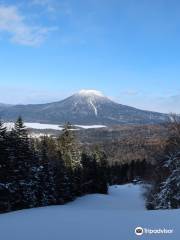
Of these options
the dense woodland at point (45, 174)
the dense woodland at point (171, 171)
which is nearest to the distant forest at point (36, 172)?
the dense woodland at point (45, 174)

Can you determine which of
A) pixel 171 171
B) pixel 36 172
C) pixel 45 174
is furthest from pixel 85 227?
pixel 45 174

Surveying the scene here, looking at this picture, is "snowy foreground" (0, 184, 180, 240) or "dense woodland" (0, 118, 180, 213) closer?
"snowy foreground" (0, 184, 180, 240)

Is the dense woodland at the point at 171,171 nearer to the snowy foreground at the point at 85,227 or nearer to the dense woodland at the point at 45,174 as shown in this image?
Result: the dense woodland at the point at 45,174

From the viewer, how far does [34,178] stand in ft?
135

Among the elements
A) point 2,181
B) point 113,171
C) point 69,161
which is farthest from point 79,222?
point 113,171

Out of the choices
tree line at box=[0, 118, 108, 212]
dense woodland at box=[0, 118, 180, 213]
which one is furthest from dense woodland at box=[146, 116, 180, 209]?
A: tree line at box=[0, 118, 108, 212]

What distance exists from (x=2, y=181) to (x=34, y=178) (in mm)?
6422

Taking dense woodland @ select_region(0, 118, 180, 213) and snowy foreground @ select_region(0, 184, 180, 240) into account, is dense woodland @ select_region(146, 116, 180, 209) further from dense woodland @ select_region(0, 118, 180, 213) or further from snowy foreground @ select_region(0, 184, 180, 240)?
snowy foreground @ select_region(0, 184, 180, 240)

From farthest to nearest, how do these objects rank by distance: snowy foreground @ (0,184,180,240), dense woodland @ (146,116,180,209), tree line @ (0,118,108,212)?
tree line @ (0,118,108,212) < dense woodland @ (146,116,180,209) < snowy foreground @ (0,184,180,240)

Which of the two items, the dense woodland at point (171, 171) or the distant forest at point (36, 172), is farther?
the distant forest at point (36, 172)

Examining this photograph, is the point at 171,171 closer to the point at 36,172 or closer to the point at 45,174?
the point at 36,172

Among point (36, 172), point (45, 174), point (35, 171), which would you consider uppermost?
point (35, 171)

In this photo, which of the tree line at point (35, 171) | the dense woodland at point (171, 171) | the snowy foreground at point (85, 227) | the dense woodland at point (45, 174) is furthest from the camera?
the tree line at point (35, 171)

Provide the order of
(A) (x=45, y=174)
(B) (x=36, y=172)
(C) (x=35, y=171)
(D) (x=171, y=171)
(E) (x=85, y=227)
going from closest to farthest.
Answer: (E) (x=85, y=227) → (D) (x=171, y=171) → (C) (x=35, y=171) → (B) (x=36, y=172) → (A) (x=45, y=174)
